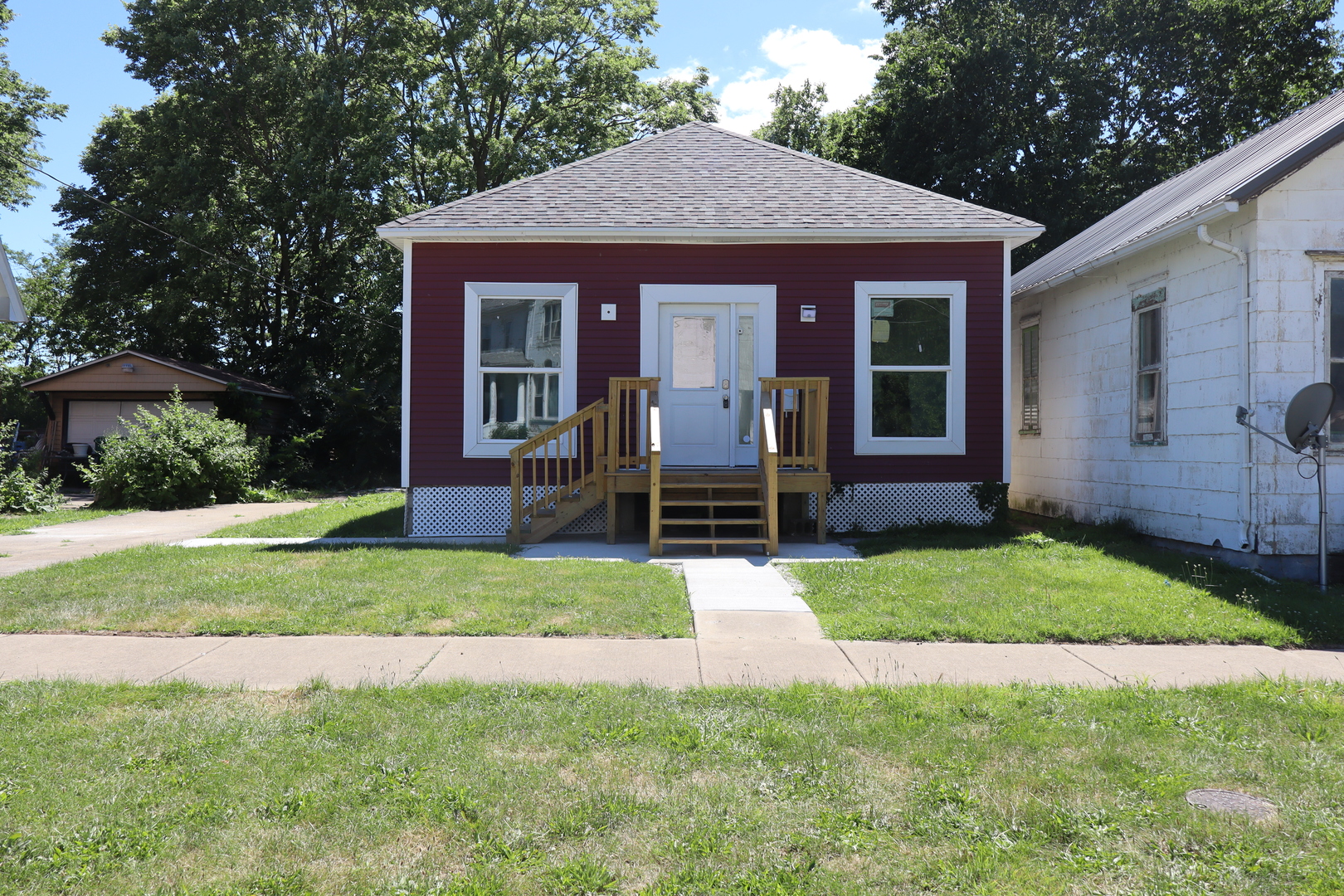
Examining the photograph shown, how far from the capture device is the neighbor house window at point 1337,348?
7.84m

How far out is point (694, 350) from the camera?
11219 millimetres

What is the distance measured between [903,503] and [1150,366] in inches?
120

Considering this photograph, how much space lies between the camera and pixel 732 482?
10.1 metres

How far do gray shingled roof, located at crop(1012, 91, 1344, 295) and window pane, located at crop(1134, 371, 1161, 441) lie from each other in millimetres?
1412

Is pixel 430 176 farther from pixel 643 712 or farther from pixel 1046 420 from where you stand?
pixel 643 712

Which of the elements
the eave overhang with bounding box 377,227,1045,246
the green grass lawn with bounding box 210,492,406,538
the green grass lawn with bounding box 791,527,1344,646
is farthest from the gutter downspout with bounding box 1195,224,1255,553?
the green grass lawn with bounding box 210,492,406,538

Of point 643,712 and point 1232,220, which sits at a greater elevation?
point 1232,220

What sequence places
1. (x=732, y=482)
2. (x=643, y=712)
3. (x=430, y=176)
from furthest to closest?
(x=430, y=176)
(x=732, y=482)
(x=643, y=712)

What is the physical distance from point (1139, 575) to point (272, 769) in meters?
6.70

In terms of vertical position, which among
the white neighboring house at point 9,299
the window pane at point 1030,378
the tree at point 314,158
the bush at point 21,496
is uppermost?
the tree at point 314,158

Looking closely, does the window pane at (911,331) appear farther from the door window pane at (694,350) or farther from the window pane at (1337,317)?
the window pane at (1337,317)

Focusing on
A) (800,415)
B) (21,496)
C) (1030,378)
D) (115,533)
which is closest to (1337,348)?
(800,415)

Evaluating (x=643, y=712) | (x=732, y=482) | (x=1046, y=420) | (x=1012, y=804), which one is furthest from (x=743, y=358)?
(x=1012, y=804)

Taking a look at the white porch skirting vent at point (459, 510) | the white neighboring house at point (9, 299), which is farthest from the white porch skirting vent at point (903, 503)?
the white neighboring house at point (9, 299)
